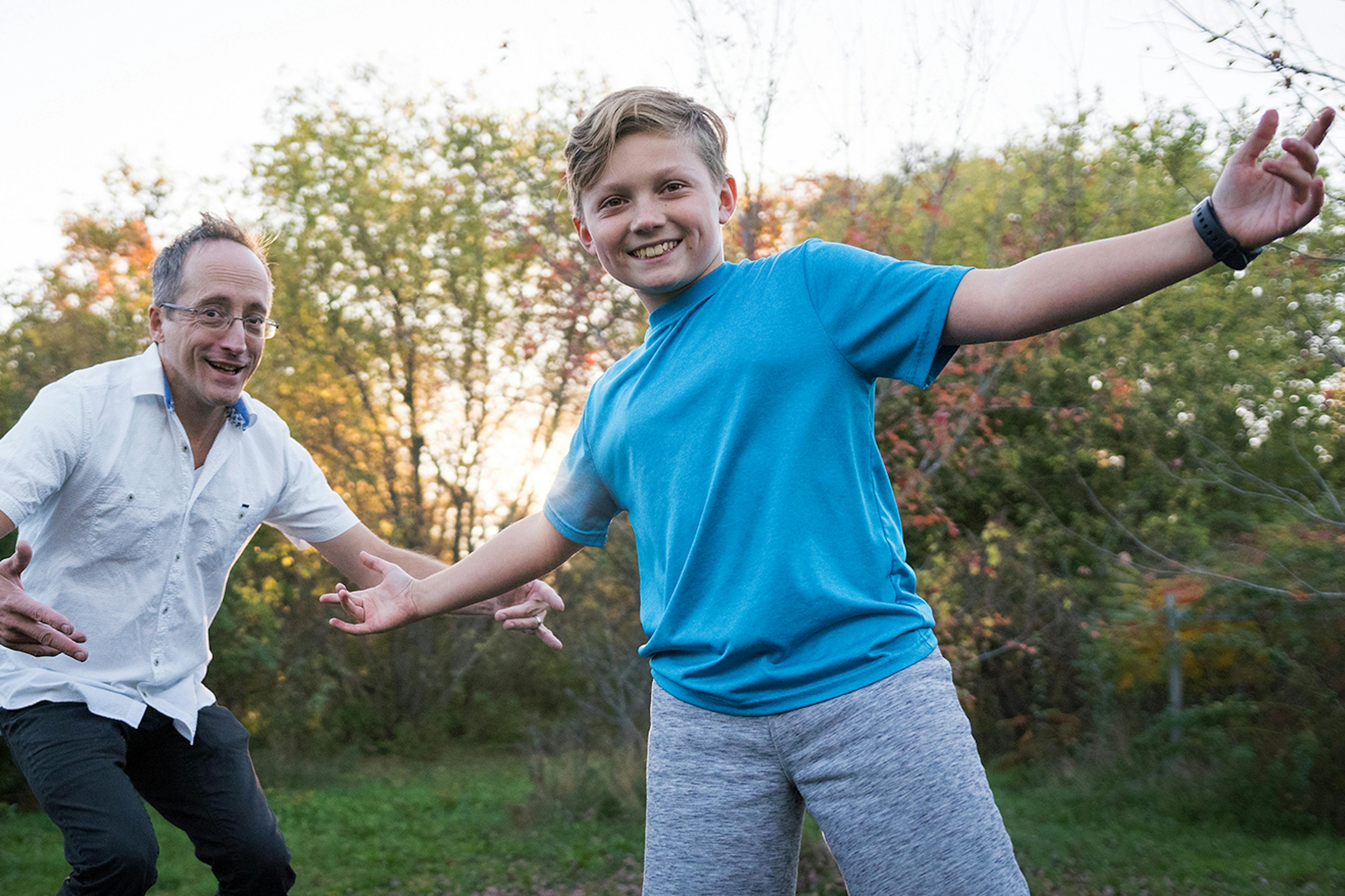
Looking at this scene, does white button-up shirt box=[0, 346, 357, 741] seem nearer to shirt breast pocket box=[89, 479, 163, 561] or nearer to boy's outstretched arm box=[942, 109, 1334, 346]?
shirt breast pocket box=[89, 479, 163, 561]

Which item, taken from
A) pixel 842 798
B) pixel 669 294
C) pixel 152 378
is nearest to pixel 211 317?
pixel 152 378

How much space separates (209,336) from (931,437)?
4.47 meters

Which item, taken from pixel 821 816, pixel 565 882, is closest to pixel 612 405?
pixel 821 816

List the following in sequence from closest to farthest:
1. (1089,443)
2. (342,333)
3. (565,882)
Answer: (565,882) → (1089,443) → (342,333)

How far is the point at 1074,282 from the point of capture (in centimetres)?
160

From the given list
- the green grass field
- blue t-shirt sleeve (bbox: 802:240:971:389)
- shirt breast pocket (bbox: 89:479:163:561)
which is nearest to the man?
shirt breast pocket (bbox: 89:479:163:561)

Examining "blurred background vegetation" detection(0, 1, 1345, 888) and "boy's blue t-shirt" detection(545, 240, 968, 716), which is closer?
"boy's blue t-shirt" detection(545, 240, 968, 716)

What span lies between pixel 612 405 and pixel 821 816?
88 cm

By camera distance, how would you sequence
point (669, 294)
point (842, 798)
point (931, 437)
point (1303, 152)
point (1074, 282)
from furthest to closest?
point (931, 437), point (669, 294), point (842, 798), point (1074, 282), point (1303, 152)

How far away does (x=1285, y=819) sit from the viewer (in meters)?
6.77

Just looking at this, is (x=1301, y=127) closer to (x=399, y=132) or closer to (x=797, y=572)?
(x=797, y=572)

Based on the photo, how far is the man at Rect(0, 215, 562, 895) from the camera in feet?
8.73

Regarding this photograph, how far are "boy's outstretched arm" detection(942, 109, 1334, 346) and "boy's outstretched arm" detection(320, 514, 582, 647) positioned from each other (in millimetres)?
1150

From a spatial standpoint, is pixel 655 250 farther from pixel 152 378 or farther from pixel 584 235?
pixel 152 378
